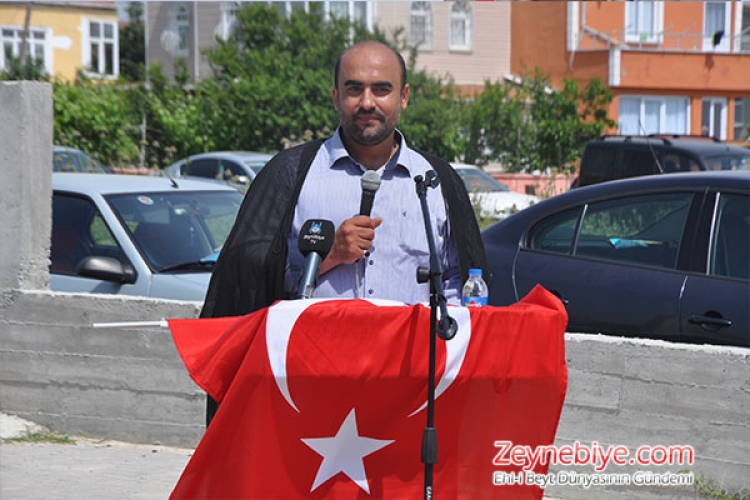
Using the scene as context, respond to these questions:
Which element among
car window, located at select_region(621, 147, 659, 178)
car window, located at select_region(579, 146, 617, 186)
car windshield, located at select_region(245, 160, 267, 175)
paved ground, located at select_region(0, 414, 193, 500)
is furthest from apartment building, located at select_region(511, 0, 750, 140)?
paved ground, located at select_region(0, 414, 193, 500)

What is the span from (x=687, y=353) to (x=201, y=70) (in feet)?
122

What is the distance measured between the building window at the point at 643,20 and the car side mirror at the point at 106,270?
35.1m

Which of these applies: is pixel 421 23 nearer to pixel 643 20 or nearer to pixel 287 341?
pixel 643 20

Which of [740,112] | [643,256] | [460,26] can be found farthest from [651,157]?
[740,112]

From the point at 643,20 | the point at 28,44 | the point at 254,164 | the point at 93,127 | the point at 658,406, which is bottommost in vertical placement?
the point at 658,406

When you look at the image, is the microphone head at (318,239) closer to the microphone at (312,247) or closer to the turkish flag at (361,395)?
the microphone at (312,247)

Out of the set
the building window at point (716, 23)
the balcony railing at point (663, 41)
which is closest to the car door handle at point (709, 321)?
the balcony railing at point (663, 41)

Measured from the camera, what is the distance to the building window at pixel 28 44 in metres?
44.0

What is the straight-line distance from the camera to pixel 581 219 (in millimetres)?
6957

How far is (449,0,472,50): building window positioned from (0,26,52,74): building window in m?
14.6

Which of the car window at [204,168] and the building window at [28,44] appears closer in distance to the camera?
the car window at [204,168]

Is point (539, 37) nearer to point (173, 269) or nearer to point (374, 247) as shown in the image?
point (173, 269)

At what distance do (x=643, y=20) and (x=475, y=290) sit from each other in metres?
39.3

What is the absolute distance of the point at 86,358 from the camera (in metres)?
7.38
